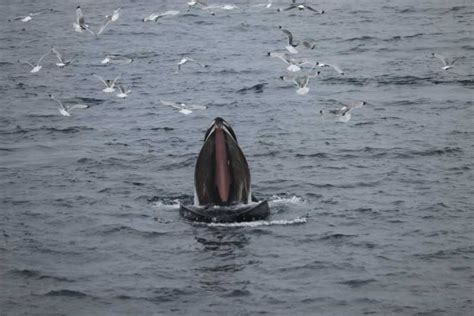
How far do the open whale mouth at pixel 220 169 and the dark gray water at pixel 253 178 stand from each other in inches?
37.0

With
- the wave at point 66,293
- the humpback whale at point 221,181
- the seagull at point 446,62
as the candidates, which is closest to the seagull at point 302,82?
the seagull at point 446,62

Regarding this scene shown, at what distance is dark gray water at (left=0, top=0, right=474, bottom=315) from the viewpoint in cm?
2581

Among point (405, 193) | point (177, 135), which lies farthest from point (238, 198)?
point (177, 135)

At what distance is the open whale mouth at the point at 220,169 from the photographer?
1144 inches

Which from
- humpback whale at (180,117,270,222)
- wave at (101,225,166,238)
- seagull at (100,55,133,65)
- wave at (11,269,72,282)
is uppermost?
seagull at (100,55,133,65)

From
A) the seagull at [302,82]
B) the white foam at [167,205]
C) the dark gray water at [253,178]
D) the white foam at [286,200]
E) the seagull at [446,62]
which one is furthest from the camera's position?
the seagull at [446,62]

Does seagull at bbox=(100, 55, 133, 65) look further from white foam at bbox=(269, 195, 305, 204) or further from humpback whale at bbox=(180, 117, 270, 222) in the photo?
humpback whale at bbox=(180, 117, 270, 222)

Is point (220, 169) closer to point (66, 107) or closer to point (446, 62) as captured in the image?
point (66, 107)

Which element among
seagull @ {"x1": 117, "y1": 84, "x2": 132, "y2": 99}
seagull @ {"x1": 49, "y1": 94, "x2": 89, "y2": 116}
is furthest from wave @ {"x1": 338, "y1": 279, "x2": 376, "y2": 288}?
seagull @ {"x1": 117, "y1": 84, "x2": 132, "y2": 99}

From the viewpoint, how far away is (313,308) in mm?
24609

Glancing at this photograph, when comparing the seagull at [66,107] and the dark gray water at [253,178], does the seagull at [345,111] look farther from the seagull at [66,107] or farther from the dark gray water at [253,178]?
the seagull at [66,107]

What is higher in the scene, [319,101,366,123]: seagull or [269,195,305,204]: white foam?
[319,101,366,123]: seagull

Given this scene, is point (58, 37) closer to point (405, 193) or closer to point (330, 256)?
point (405, 193)

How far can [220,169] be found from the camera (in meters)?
29.1
